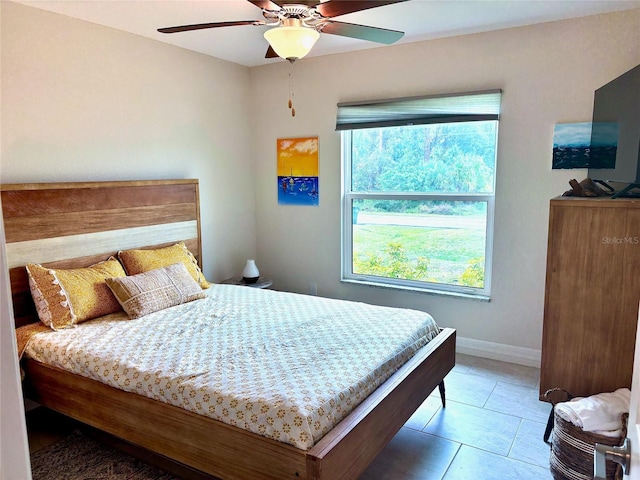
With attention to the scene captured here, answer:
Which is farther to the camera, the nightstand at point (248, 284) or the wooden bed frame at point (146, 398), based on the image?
the nightstand at point (248, 284)

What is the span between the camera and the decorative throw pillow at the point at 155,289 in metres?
2.89

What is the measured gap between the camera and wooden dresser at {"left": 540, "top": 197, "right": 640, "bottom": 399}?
1.90m

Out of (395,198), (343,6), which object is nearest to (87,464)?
(343,6)

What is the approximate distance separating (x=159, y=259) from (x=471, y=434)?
2.42 metres

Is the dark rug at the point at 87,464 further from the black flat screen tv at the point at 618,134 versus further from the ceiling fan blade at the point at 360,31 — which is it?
the black flat screen tv at the point at 618,134

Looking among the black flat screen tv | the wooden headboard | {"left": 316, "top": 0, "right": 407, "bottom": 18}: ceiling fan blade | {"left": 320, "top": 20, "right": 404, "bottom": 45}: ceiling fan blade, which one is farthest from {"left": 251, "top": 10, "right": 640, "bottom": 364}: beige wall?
{"left": 316, "top": 0, "right": 407, "bottom": 18}: ceiling fan blade

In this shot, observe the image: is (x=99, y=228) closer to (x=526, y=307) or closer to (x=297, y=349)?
(x=297, y=349)

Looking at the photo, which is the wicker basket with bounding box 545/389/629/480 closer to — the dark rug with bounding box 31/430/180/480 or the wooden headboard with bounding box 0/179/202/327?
the dark rug with bounding box 31/430/180/480

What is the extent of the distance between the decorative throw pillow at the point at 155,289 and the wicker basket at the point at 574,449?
2.38 metres

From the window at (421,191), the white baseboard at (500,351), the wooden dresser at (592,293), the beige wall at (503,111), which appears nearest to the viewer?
the wooden dresser at (592,293)

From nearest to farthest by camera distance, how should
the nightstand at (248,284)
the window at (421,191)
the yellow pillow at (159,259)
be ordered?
1. the yellow pillow at (159,259)
2. the window at (421,191)
3. the nightstand at (248,284)

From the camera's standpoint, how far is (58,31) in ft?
9.64

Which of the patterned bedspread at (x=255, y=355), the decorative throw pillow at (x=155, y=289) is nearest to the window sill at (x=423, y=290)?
the patterned bedspread at (x=255, y=355)

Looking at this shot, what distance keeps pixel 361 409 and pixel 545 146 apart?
244 centimetres
